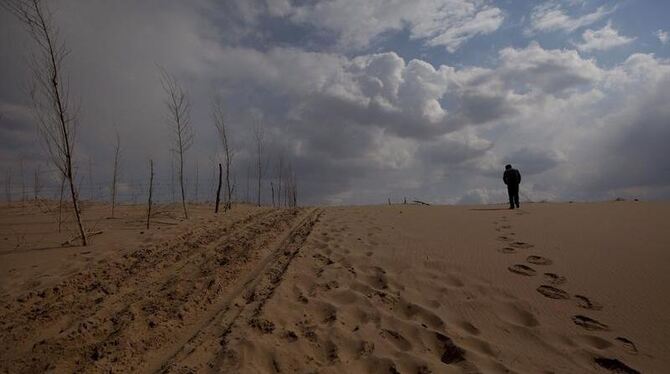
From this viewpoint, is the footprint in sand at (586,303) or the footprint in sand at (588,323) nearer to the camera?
the footprint in sand at (588,323)

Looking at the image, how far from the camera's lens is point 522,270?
16.8ft

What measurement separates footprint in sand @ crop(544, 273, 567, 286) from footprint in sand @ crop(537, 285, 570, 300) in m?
0.16

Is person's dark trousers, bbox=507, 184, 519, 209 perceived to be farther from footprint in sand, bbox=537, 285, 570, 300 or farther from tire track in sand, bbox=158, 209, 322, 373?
tire track in sand, bbox=158, 209, 322, 373

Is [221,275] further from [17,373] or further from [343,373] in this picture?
[343,373]

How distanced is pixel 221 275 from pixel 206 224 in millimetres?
4710

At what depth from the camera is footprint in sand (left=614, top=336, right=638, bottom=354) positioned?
10.7ft

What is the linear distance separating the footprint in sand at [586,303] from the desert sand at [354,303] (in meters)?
0.02

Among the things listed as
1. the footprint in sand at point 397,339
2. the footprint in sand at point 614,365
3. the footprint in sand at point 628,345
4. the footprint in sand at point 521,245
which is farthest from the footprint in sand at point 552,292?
the footprint in sand at point 397,339

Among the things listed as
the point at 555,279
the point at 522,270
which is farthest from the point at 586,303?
the point at 522,270

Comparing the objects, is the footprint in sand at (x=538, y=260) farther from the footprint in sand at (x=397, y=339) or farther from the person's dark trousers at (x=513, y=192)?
the person's dark trousers at (x=513, y=192)

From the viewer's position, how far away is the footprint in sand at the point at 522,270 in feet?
16.4

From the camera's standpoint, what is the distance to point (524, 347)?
3.41 m

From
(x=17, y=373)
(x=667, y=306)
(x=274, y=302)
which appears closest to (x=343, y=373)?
(x=274, y=302)

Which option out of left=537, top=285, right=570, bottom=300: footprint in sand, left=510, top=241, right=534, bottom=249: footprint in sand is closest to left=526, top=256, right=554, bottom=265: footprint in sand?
left=510, top=241, right=534, bottom=249: footprint in sand
